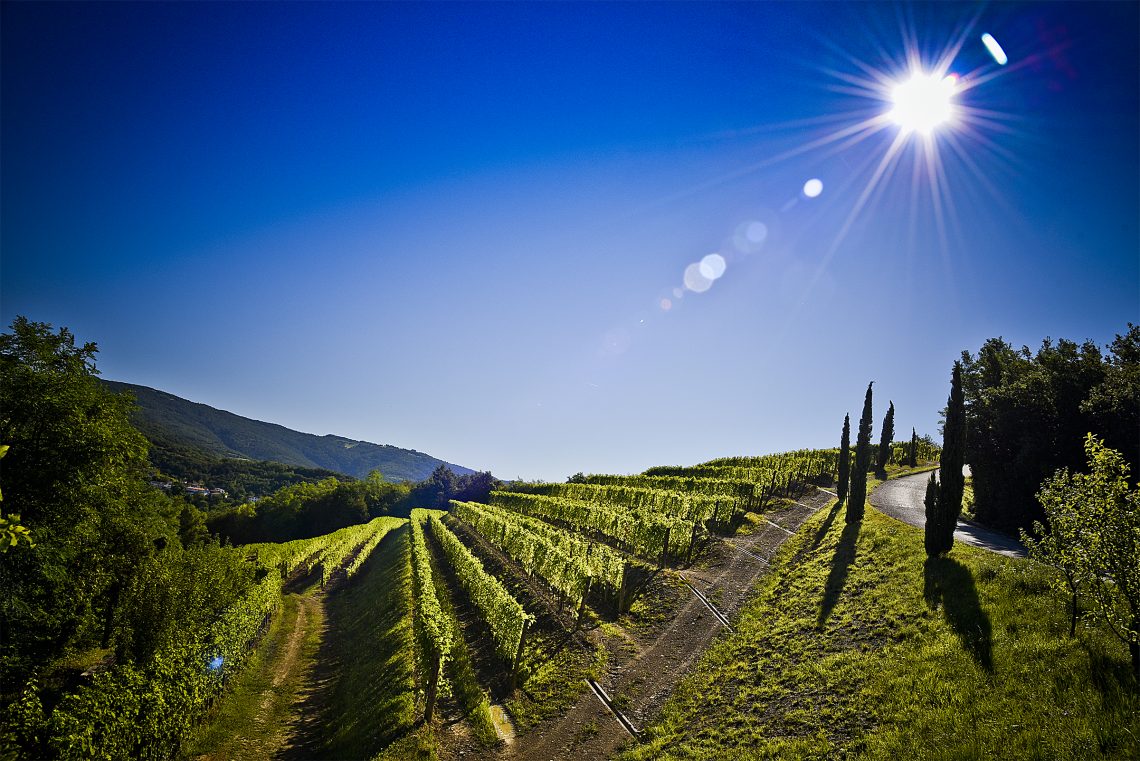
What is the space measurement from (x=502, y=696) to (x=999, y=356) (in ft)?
149

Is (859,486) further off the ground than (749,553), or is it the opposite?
(859,486)

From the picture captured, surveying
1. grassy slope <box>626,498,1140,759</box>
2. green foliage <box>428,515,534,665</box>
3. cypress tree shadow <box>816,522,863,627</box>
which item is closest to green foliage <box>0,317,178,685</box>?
green foliage <box>428,515,534,665</box>

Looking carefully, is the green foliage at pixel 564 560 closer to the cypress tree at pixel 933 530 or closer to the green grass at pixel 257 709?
the green grass at pixel 257 709

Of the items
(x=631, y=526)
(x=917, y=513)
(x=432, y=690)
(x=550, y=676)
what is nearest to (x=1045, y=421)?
(x=917, y=513)

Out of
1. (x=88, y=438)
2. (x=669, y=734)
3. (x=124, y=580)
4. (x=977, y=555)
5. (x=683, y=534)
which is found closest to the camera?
(x=669, y=734)

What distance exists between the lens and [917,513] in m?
27.9

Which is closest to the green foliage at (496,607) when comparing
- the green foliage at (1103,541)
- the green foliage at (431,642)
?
the green foliage at (431,642)

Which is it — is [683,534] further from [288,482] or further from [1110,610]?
[288,482]

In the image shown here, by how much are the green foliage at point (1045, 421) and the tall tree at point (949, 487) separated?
6213 mm

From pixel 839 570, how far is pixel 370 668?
21990mm

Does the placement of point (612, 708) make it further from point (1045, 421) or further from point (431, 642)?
point (1045, 421)

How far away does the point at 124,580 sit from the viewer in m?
21.3

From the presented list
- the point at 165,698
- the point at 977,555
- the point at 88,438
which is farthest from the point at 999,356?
the point at 88,438

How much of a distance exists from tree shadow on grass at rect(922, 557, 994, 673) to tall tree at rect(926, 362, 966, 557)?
2.91 feet
